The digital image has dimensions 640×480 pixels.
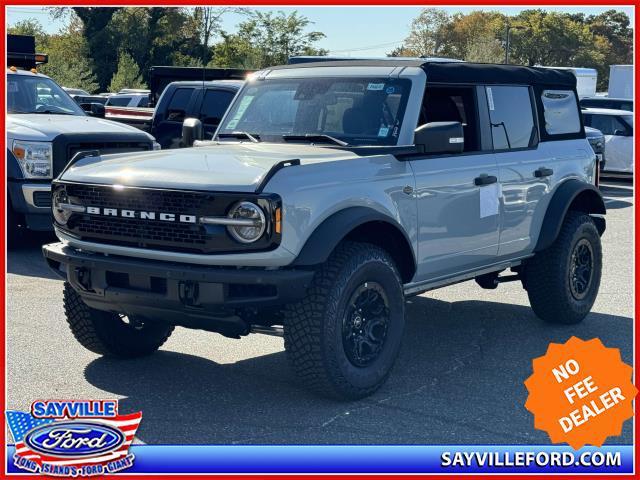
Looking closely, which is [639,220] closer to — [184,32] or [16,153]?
[16,153]

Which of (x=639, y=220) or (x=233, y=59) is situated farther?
(x=233, y=59)

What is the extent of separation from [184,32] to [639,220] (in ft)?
179

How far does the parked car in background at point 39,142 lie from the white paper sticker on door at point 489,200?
498cm

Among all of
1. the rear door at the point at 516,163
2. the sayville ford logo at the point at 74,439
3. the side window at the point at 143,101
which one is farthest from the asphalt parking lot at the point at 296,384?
the side window at the point at 143,101

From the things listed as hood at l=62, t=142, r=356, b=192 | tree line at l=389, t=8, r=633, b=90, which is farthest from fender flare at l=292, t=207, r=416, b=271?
tree line at l=389, t=8, r=633, b=90

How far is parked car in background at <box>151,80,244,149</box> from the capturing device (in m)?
14.1

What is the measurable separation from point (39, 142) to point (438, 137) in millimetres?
5531

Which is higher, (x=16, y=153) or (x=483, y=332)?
(x=16, y=153)

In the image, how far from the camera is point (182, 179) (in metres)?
5.28

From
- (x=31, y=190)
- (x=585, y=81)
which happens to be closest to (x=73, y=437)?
(x=31, y=190)

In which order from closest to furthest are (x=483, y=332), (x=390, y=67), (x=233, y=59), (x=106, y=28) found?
(x=390, y=67)
(x=483, y=332)
(x=233, y=59)
(x=106, y=28)

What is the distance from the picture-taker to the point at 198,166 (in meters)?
5.52

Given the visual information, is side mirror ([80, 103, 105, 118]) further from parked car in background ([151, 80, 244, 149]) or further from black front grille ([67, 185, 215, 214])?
black front grille ([67, 185, 215, 214])

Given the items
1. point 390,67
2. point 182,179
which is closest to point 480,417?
point 182,179
